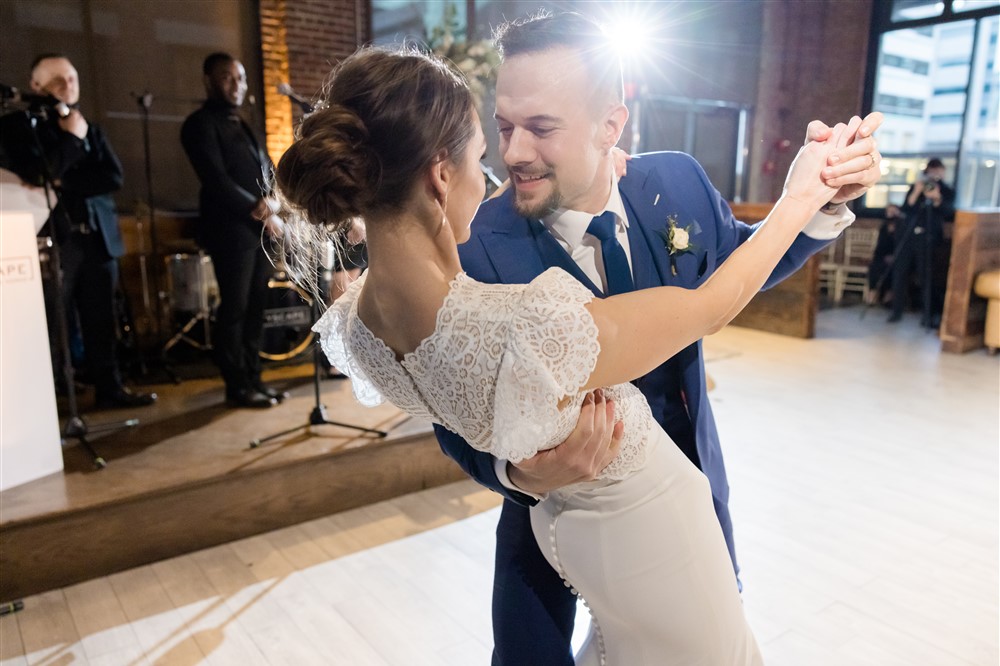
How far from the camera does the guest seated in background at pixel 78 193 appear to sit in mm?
3242

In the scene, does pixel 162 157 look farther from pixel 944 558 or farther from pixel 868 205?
pixel 868 205

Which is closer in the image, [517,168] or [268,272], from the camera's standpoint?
[517,168]

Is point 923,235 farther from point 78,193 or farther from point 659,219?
point 78,193

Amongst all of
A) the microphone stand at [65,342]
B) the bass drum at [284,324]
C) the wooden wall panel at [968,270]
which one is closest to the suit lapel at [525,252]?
the microphone stand at [65,342]

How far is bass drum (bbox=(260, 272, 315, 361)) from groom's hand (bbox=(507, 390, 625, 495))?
3870 millimetres

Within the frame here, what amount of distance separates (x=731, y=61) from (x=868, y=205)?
137 inches

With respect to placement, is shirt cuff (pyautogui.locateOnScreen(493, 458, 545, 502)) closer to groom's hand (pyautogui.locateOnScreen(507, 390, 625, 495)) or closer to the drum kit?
groom's hand (pyautogui.locateOnScreen(507, 390, 625, 495))

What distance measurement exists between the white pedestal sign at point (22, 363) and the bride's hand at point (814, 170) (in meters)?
2.70

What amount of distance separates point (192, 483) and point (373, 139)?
2190 mm

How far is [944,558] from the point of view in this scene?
9.06 feet

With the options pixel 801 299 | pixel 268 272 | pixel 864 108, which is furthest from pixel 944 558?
pixel 864 108

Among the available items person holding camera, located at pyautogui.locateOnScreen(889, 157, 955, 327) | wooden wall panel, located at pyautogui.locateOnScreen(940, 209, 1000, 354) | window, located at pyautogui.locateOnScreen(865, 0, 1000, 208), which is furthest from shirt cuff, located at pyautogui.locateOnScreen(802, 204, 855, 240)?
window, located at pyautogui.locateOnScreen(865, 0, 1000, 208)

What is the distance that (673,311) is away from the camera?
984 millimetres

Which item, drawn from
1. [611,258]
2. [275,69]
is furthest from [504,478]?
[275,69]
